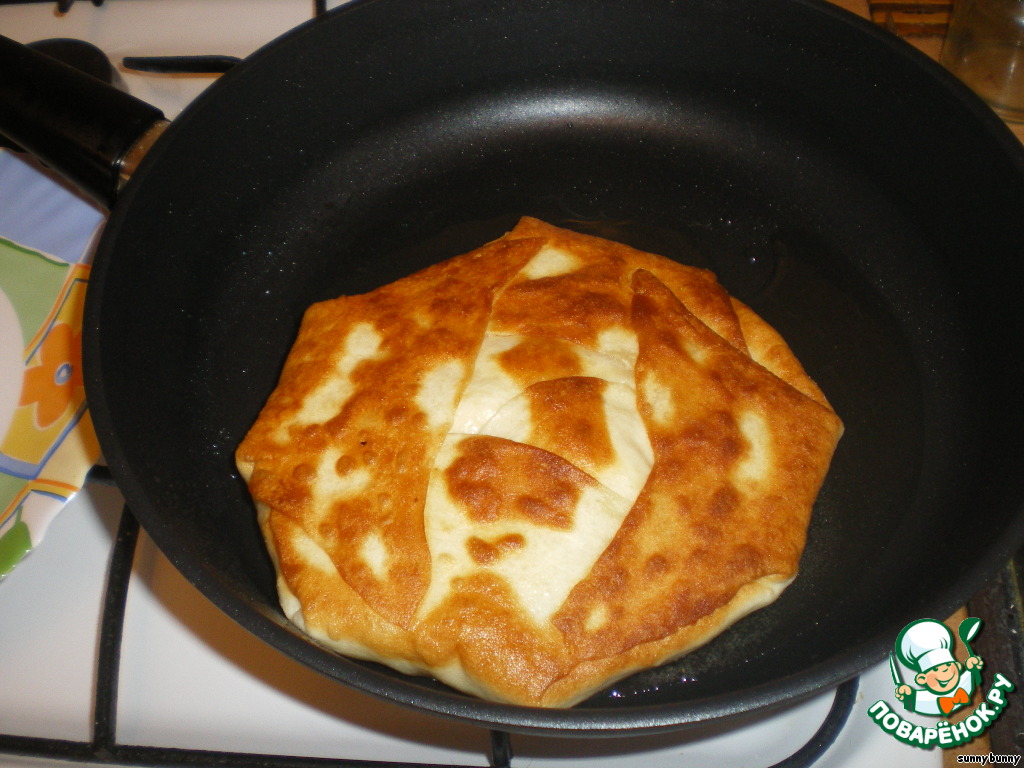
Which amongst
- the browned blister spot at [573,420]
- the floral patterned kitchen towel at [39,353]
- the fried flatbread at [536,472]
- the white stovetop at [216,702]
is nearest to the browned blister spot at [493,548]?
the fried flatbread at [536,472]

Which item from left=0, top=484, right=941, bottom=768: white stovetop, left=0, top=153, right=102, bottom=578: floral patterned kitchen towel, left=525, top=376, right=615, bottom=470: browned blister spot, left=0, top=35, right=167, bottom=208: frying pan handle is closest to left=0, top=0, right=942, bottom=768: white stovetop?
left=0, top=484, right=941, bottom=768: white stovetop

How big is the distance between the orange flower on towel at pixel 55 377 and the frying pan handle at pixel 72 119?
25 centimetres

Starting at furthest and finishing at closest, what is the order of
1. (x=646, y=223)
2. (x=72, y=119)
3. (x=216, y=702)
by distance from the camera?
(x=646, y=223) → (x=72, y=119) → (x=216, y=702)

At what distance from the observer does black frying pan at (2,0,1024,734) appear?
3.36 feet

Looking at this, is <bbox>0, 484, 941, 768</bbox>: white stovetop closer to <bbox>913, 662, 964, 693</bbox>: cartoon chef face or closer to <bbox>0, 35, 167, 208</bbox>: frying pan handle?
<bbox>913, 662, 964, 693</bbox>: cartoon chef face

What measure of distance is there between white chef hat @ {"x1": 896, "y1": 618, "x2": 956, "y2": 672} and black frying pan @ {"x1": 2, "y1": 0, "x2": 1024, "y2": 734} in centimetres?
4

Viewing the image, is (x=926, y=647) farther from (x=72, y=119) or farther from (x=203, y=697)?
(x=72, y=119)

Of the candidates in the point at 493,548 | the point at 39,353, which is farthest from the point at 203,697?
the point at 39,353

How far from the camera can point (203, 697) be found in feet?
3.43

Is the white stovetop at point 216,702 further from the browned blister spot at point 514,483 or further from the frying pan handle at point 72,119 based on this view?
the frying pan handle at point 72,119

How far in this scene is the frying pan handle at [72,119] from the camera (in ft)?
3.92

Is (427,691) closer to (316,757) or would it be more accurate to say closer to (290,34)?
(316,757)

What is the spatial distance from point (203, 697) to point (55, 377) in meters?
0.55

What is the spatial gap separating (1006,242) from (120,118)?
4.42ft
